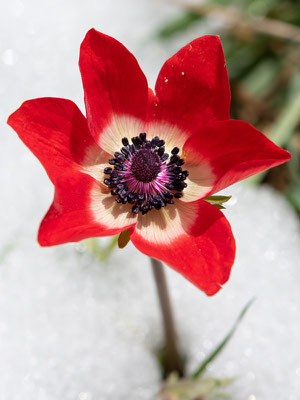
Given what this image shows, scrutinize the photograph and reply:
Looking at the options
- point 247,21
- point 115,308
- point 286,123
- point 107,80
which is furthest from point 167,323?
point 247,21

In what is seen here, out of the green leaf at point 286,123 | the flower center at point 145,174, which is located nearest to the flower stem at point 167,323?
the flower center at point 145,174

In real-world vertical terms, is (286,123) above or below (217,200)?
below

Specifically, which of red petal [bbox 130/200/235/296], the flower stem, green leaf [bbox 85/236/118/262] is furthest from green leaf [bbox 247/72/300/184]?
red petal [bbox 130/200/235/296]

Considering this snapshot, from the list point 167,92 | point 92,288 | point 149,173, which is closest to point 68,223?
point 149,173

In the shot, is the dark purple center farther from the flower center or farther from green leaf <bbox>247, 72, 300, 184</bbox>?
green leaf <bbox>247, 72, 300, 184</bbox>

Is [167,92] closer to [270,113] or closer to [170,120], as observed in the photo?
[170,120]

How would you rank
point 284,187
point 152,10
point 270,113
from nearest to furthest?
point 284,187 → point 270,113 → point 152,10

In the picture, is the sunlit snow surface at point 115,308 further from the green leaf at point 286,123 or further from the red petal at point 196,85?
the red petal at point 196,85

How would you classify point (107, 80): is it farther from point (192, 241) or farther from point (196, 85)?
point (192, 241)
